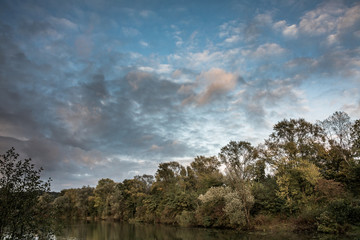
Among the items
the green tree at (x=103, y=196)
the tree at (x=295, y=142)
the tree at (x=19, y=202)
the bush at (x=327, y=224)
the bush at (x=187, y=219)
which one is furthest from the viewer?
the green tree at (x=103, y=196)

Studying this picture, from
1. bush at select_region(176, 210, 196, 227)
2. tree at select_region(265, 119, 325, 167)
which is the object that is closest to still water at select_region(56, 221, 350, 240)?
bush at select_region(176, 210, 196, 227)

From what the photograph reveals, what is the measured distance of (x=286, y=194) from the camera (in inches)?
1340

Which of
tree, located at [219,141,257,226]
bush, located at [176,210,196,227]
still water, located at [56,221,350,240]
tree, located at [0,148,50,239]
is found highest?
tree, located at [219,141,257,226]

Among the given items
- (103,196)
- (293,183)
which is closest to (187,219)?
(293,183)

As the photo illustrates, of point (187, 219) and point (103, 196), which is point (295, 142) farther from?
point (103, 196)

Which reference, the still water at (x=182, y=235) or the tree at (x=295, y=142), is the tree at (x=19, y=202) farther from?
the tree at (x=295, y=142)

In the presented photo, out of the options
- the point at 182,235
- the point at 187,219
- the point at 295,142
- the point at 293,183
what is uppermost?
the point at 295,142

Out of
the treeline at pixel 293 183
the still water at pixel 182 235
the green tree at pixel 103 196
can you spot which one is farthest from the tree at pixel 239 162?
the green tree at pixel 103 196

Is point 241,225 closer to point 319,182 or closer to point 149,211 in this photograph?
point 319,182

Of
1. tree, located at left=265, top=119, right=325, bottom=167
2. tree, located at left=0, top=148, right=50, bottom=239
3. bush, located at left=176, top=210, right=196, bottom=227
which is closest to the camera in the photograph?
tree, located at left=0, top=148, right=50, bottom=239

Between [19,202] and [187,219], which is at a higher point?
[19,202]

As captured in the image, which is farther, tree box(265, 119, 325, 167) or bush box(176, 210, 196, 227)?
bush box(176, 210, 196, 227)

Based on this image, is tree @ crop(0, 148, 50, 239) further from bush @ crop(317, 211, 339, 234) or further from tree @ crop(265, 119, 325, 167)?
tree @ crop(265, 119, 325, 167)

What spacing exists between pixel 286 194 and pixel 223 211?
36.8 feet
